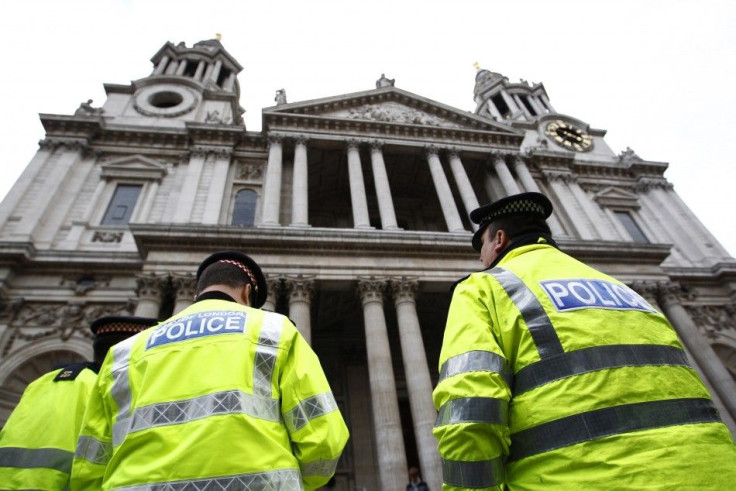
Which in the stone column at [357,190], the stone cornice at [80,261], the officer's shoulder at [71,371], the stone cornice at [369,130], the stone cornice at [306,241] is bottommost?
the officer's shoulder at [71,371]

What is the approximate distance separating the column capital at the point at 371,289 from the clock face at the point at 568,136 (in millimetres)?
17731

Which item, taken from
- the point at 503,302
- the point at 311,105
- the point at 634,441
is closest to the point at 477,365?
the point at 503,302

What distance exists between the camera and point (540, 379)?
194cm

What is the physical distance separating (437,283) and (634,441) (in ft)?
37.8

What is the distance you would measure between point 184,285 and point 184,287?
6 cm

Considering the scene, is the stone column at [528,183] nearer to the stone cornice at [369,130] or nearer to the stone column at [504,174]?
the stone column at [504,174]

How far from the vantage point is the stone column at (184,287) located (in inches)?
448

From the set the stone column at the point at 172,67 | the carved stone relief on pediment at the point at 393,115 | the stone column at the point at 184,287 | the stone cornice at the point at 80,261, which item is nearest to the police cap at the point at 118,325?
the stone column at the point at 184,287

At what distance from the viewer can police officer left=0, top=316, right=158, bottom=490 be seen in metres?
3.06

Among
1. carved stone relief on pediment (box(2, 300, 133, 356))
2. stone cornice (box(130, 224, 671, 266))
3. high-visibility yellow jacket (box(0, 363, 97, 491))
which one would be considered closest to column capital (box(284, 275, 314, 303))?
stone cornice (box(130, 224, 671, 266))

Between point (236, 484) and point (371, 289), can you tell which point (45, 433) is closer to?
point (236, 484)

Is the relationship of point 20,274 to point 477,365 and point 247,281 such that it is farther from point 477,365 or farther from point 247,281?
point 477,365

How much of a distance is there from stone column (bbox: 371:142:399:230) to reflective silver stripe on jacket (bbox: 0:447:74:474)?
11.8 meters

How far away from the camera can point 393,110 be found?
65.1 feet
